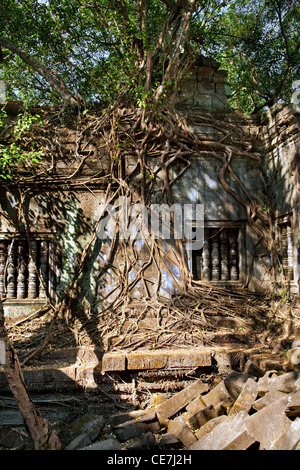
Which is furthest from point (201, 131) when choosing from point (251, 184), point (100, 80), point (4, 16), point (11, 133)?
point (4, 16)

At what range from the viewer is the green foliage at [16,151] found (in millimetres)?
4426

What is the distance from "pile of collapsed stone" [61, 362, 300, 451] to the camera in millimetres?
2295

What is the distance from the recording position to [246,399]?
9.02 feet

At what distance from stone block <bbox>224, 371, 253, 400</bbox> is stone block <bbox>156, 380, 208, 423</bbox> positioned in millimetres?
294

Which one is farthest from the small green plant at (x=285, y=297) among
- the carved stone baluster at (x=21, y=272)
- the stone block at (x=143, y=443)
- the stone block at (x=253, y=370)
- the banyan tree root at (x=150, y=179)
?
the carved stone baluster at (x=21, y=272)

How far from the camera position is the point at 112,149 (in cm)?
488

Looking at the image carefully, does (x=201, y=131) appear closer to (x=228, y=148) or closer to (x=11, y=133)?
(x=228, y=148)

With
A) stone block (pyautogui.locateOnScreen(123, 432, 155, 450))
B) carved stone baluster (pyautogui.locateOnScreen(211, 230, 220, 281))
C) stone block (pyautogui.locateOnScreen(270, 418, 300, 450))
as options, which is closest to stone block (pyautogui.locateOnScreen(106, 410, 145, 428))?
stone block (pyautogui.locateOnScreen(123, 432, 155, 450))

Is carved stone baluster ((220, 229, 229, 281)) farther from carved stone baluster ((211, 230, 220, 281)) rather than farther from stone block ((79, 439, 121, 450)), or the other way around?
stone block ((79, 439, 121, 450))

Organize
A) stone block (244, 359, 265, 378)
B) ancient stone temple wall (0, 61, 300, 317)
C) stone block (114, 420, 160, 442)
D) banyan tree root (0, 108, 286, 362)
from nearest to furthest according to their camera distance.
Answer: stone block (114, 420, 160, 442) → stone block (244, 359, 265, 378) → banyan tree root (0, 108, 286, 362) → ancient stone temple wall (0, 61, 300, 317)

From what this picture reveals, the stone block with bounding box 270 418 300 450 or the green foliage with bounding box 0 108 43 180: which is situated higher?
the green foliage with bounding box 0 108 43 180

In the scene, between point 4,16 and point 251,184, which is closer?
point 251,184

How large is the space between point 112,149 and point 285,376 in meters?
3.53
